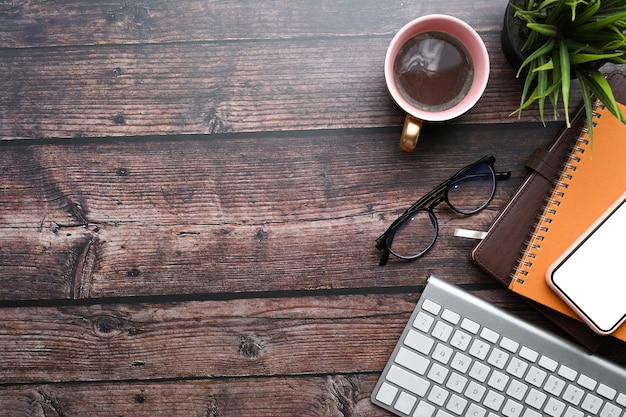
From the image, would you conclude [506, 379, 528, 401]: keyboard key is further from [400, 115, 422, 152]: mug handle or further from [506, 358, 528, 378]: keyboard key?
[400, 115, 422, 152]: mug handle

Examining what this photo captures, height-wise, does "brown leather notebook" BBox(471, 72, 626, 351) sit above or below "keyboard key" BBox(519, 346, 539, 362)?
above

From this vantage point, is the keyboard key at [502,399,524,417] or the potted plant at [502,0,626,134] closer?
the potted plant at [502,0,626,134]

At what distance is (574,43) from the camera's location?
61 cm

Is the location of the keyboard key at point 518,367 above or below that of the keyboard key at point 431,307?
below

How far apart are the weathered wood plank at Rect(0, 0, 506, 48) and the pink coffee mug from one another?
0.07 m

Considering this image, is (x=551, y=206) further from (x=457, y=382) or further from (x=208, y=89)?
(x=208, y=89)

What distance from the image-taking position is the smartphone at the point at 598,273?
686mm

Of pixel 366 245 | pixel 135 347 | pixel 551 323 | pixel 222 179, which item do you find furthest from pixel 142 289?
pixel 551 323

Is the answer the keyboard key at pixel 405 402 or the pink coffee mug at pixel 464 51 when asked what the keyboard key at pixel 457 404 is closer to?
the keyboard key at pixel 405 402

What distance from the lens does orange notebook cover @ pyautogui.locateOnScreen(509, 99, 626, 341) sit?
696 millimetres

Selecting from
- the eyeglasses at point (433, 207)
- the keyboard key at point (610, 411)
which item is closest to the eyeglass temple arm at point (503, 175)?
the eyeglasses at point (433, 207)

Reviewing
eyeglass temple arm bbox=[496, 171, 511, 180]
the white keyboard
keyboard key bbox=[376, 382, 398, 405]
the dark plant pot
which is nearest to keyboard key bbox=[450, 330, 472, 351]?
the white keyboard

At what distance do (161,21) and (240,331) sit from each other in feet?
1.43

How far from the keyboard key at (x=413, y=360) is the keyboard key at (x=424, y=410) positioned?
0.04 m
